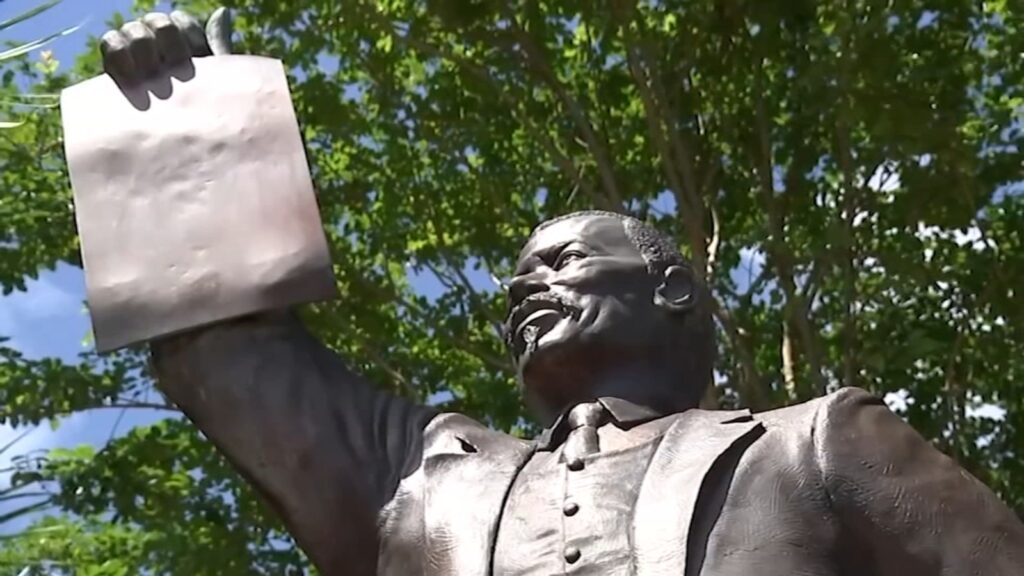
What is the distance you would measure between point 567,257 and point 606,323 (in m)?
0.19

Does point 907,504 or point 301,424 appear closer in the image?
point 907,504

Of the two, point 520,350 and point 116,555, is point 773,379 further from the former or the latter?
point 520,350

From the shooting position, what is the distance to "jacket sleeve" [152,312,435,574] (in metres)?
3.48

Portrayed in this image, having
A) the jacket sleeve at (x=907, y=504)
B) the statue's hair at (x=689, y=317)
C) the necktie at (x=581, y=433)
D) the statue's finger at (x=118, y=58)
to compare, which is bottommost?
the jacket sleeve at (x=907, y=504)

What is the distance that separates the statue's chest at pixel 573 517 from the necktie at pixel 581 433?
18mm

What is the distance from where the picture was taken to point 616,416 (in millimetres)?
3430

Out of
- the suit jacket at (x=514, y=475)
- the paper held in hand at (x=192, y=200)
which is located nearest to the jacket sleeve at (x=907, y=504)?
the suit jacket at (x=514, y=475)

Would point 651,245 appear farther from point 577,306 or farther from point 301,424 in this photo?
point 301,424

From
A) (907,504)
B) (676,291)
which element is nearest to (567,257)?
(676,291)

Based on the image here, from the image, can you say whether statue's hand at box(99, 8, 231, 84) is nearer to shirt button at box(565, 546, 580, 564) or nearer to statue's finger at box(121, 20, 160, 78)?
statue's finger at box(121, 20, 160, 78)

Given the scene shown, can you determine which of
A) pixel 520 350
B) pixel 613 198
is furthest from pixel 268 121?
pixel 613 198

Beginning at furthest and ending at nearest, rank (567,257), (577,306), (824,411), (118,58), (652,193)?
(652,193) < (118,58) < (567,257) < (577,306) < (824,411)

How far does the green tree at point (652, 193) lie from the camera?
8.38m

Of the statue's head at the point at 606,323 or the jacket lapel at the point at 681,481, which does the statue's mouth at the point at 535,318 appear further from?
the jacket lapel at the point at 681,481
